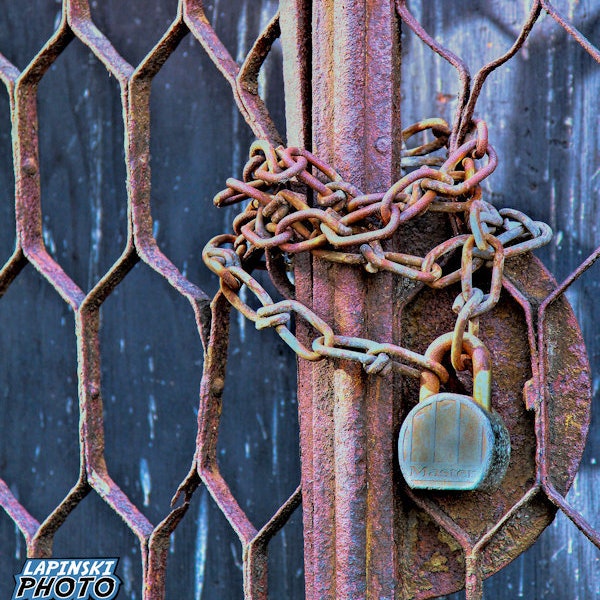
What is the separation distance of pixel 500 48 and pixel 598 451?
668 millimetres

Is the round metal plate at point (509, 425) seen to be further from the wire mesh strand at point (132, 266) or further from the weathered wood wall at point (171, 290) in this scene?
the weathered wood wall at point (171, 290)

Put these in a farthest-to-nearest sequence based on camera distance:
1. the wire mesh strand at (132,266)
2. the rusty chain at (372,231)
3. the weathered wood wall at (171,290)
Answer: the weathered wood wall at (171,290) < the wire mesh strand at (132,266) < the rusty chain at (372,231)

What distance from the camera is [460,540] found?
65cm

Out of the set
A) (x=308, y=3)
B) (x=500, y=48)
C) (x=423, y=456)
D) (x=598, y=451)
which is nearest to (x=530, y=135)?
(x=500, y=48)

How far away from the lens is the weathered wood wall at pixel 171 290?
143 centimetres

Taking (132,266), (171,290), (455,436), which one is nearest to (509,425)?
(455,436)

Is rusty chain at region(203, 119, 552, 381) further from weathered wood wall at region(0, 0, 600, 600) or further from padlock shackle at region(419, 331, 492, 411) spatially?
weathered wood wall at region(0, 0, 600, 600)

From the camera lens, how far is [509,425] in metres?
0.67

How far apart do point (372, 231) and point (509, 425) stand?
19 cm

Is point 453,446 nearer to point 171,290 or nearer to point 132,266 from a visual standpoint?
point 132,266

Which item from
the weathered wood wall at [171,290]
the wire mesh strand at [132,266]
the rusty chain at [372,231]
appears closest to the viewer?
the rusty chain at [372,231]

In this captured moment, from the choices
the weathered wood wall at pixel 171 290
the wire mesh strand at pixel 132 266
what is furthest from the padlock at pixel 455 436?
the weathered wood wall at pixel 171 290

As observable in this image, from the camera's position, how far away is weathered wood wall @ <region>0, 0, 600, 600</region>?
1.43 metres

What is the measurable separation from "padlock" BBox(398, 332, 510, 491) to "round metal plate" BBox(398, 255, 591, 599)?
0.11 ft
